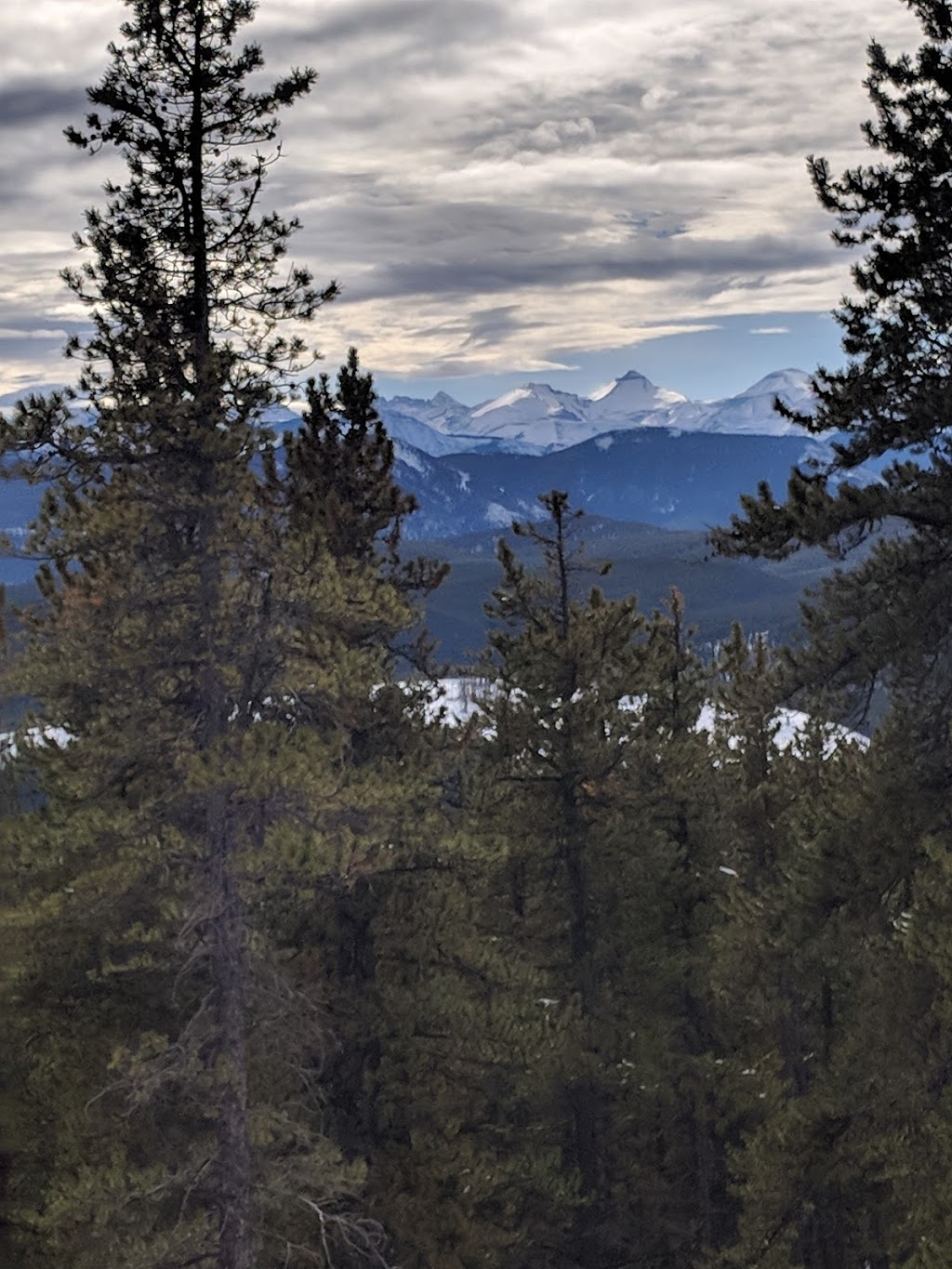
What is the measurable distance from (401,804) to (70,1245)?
23.4 ft

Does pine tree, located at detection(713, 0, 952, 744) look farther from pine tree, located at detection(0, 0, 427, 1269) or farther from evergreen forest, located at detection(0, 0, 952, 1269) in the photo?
pine tree, located at detection(0, 0, 427, 1269)

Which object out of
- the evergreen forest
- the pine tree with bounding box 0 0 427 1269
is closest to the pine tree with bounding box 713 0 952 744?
the evergreen forest

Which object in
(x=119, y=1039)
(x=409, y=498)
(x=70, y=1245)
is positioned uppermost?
(x=409, y=498)

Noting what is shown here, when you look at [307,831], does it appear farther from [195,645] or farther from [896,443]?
[896,443]

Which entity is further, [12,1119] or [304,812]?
[12,1119]

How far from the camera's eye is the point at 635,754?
68.1ft

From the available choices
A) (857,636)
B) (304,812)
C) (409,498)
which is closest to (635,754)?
(409,498)

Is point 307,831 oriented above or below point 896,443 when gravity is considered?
below

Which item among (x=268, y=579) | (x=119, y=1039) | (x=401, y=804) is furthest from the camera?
(x=119, y=1039)

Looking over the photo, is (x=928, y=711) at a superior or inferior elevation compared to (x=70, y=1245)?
superior

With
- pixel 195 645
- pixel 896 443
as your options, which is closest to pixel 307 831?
pixel 195 645

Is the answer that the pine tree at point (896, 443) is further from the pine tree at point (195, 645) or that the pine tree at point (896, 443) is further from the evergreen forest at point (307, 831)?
the pine tree at point (195, 645)

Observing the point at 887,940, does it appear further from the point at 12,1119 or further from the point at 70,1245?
the point at 12,1119

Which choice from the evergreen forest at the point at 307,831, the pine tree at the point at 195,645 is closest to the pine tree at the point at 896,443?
the evergreen forest at the point at 307,831
